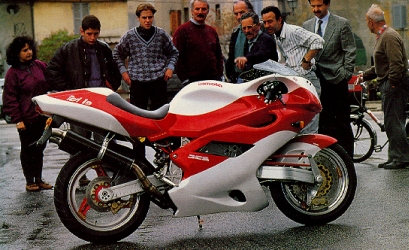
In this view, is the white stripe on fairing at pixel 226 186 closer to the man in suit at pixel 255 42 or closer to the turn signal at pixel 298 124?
the turn signal at pixel 298 124

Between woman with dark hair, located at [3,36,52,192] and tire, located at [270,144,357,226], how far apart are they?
4198mm

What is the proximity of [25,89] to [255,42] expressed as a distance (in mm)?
2665

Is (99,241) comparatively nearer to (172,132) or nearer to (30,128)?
(172,132)

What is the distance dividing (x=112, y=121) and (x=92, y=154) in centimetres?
30

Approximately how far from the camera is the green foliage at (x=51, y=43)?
6293 centimetres

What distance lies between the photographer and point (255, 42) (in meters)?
Result: 10.7

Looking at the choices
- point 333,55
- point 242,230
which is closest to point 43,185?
point 333,55

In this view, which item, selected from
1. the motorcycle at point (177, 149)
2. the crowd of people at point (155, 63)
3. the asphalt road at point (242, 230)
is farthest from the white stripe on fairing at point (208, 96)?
the crowd of people at point (155, 63)

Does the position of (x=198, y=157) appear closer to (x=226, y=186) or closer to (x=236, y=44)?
(x=226, y=186)

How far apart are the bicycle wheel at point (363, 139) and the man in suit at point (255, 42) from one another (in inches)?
117

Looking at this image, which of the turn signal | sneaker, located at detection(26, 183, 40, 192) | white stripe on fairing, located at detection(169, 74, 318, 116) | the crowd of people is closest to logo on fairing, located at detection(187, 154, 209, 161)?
white stripe on fairing, located at detection(169, 74, 318, 116)

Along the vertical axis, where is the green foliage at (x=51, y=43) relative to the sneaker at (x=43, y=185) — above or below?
below

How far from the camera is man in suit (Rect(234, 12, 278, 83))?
1043cm

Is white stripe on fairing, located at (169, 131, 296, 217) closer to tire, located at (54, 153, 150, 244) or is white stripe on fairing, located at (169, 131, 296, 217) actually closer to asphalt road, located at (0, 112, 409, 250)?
asphalt road, located at (0, 112, 409, 250)
